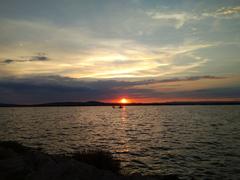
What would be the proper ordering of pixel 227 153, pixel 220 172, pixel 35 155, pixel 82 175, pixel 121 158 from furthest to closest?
1. pixel 227 153
2. pixel 121 158
3. pixel 220 172
4. pixel 35 155
5. pixel 82 175

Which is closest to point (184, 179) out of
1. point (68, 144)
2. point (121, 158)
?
point (121, 158)

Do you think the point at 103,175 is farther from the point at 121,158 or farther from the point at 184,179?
the point at 121,158

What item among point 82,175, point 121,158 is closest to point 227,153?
point 121,158

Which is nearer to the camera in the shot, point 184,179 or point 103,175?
point 103,175

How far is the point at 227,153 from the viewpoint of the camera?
21031 millimetres

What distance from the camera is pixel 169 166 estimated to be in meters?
16.9

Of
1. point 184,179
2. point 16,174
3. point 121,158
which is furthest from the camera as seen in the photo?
point 121,158

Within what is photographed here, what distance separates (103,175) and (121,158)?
12.2 meters

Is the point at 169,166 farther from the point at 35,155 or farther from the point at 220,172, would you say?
the point at 35,155

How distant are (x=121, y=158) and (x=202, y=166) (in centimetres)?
785

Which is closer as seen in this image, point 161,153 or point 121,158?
point 121,158

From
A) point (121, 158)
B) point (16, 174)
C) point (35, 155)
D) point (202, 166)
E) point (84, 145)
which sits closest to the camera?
point (16, 174)

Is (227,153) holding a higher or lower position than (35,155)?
lower

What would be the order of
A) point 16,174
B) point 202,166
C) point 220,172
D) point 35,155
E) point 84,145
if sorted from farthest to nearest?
point 84,145 → point 202,166 → point 220,172 → point 35,155 → point 16,174
